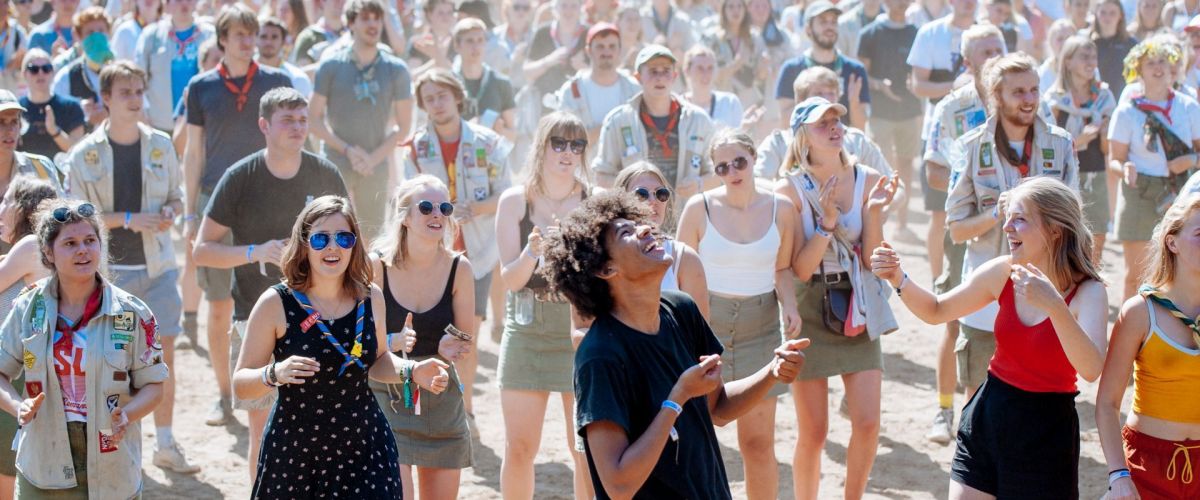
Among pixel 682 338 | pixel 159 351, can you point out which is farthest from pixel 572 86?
pixel 682 338

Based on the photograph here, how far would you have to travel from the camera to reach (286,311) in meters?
4.71

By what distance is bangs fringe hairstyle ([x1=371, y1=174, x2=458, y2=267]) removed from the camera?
219 inches

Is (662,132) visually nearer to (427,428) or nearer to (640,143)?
(640,143)

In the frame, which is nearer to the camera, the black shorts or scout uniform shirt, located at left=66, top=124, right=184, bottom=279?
the black shorts

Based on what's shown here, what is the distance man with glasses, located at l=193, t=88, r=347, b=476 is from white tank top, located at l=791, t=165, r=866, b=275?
2150mm

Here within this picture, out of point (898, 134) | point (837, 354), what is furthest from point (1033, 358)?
point (898, 134)

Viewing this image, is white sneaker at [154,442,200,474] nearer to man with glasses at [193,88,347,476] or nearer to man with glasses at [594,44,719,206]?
man with glasses at [193,88,347,476]

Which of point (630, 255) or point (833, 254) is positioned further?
point (833, 254)

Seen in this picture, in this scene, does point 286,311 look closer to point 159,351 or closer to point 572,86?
point 159,351

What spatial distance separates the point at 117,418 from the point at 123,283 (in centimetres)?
248

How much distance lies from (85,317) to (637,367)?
2.26 metres

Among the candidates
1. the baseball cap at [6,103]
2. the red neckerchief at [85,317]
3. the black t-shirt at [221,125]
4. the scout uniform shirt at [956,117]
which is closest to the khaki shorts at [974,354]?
the scout uniform shirt at [956,117]

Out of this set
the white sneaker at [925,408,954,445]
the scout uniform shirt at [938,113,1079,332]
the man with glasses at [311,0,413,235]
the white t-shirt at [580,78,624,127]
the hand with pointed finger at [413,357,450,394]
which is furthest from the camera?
the man with glasses at [311,0,413,235]

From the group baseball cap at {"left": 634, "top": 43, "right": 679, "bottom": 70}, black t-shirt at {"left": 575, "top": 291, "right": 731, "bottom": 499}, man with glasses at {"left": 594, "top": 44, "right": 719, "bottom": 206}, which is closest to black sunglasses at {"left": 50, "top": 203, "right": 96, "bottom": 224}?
black t-shirt at {"left": 575, "top": 291, "right": 731, "bottom": 499}
